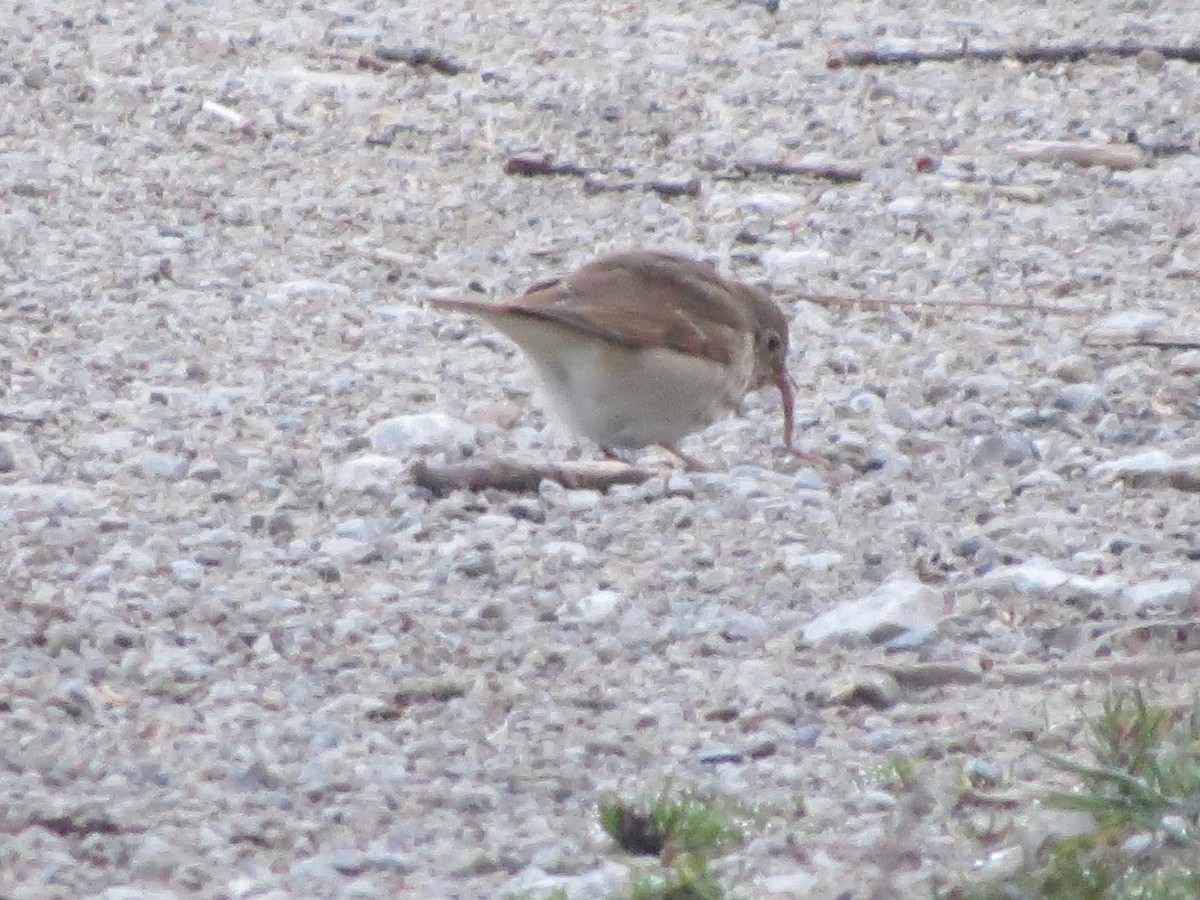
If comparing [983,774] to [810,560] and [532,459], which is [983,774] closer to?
[810,560]

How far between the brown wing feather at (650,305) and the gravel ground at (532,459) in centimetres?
38

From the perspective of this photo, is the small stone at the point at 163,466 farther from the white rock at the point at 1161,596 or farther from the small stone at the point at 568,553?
the white rock at the point at 1161,596

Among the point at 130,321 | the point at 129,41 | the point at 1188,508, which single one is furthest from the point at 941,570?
the point at 129,41

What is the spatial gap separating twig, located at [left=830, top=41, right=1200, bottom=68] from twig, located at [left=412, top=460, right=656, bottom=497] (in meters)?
6.25

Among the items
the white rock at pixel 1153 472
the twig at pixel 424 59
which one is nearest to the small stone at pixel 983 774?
the white rock at pixel 1153 472

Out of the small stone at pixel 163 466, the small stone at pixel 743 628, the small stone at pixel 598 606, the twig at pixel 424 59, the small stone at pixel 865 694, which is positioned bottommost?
the small stone at pixel 163 466

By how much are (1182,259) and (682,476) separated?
3188mm

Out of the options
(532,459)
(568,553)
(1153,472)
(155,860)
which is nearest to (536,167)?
(532,459)

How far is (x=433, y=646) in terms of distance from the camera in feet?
18.9

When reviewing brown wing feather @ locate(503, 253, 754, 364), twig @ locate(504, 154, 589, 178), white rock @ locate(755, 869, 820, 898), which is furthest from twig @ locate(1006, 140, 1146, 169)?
white rock @ locate(755, 869, 820, 898)

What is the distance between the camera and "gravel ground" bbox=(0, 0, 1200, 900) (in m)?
4.84

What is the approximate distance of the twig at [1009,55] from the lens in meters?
13.1

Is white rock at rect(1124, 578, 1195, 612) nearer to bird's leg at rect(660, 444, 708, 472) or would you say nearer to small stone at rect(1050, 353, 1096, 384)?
bird's leg at rect(660, 444, 708, 472)

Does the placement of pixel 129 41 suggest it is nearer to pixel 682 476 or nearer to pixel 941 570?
pixel 682 476
